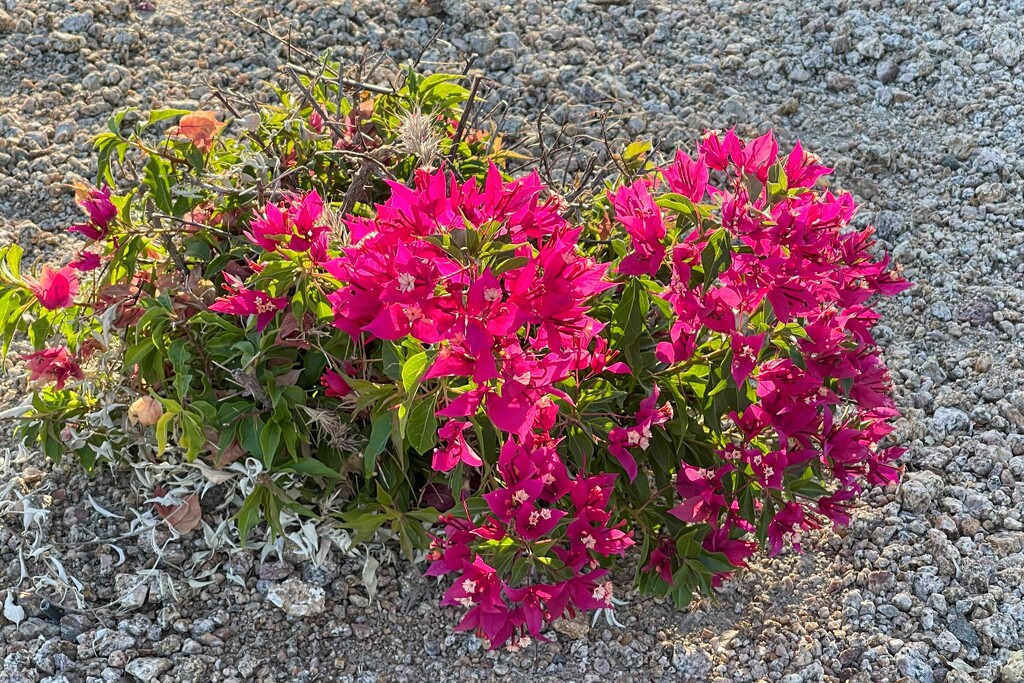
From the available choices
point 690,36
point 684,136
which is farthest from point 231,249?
point 690,36

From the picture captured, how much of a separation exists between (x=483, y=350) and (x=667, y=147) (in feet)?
6.33

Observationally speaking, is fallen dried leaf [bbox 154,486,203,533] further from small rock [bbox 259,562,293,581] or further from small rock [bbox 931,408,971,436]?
small rock [bbox 931,408,971,436]

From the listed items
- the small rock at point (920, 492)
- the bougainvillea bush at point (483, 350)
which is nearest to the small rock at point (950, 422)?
the small rock at point (920, 492)

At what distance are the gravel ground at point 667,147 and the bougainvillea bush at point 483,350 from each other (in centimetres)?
15

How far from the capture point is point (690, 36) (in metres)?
3.54

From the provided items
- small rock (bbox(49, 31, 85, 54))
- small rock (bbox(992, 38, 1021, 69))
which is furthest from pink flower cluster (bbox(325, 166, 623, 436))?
small rock (bbox(992, 38, 1021, 69))

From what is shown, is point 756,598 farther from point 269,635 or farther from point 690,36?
point 690,36

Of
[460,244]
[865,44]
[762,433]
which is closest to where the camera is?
[460,244]

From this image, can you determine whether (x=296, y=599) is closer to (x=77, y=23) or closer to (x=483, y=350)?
(x=483, y=350)

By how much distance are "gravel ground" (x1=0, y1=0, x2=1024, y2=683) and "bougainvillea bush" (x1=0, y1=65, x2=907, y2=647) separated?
155 mm

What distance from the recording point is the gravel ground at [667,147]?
2.05 m

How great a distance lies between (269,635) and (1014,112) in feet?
8.87

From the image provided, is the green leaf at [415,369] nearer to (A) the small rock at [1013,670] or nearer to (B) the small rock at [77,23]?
(A) the small rock at [1013,670]

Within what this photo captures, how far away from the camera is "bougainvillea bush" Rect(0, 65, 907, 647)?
153cm
